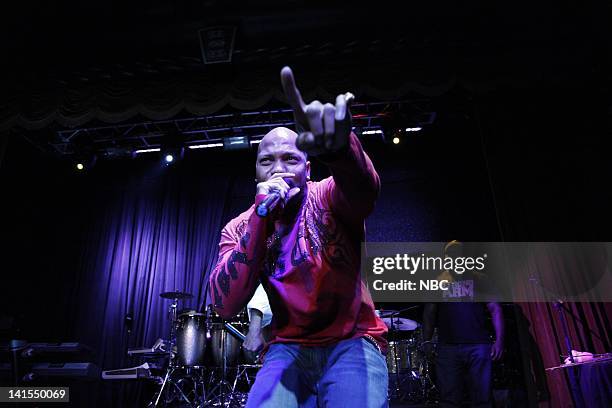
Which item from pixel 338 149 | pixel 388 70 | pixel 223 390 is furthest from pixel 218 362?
pixel 338 149

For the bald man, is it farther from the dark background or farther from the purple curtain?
the purple curtain

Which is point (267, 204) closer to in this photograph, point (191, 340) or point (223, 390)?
point (191, 340)

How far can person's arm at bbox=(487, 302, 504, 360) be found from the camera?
17.1 ft

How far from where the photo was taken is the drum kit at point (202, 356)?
6.58 m

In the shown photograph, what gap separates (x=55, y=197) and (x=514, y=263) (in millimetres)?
9757

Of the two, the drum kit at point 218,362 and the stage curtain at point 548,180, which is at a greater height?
the stage curtain at point 548,180

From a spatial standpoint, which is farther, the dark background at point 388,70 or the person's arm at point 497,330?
the dark background at point 388,70

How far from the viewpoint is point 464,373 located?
486 cm

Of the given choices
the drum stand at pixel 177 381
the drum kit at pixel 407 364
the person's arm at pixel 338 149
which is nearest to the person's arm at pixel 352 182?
the person's arm at pixel 338 149

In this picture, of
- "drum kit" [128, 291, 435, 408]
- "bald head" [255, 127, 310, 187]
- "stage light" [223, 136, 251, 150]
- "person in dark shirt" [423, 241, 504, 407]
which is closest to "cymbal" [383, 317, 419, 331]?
"drum kit" [128, 291, 435, 408]

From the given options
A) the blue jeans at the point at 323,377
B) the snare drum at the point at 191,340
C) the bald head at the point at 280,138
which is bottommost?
the blue jeans at the point at 323,377

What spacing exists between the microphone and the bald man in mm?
21

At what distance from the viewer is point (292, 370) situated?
133 centimetres

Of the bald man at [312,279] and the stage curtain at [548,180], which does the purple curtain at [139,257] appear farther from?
the bald man at [312,279]
